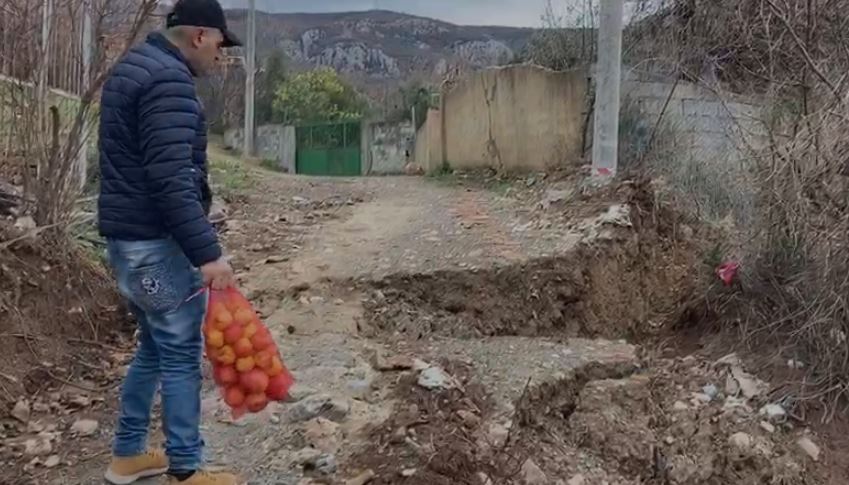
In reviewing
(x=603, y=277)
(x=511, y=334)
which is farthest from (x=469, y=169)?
(x=511, y=334)

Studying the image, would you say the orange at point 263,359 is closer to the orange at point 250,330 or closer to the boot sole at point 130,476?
the orange at point 250,330

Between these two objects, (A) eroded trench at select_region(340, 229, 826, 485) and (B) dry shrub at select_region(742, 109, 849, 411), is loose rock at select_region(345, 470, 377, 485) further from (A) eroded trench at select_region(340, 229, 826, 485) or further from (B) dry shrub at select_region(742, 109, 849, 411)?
(B) dry shrub at select_region(742, 109, 849, 411)

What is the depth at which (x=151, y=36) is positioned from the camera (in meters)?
2.88

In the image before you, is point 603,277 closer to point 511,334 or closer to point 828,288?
point 511,334

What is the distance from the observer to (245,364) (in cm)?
296

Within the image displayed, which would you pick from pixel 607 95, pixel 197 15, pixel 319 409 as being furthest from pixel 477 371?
pixel 607 95

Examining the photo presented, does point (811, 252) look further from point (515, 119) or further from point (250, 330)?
point (515, 119)

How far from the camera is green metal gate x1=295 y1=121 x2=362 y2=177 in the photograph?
69.7 ft

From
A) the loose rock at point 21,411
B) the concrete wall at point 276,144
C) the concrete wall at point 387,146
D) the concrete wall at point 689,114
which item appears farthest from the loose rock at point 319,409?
the concrete wall at point 276,144

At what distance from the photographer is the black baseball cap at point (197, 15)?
2828 mm

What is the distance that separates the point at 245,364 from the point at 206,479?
0.44 m

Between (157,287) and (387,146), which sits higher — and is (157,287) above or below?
above

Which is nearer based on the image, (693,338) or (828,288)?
(828,288)

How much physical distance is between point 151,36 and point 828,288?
11.8ft
